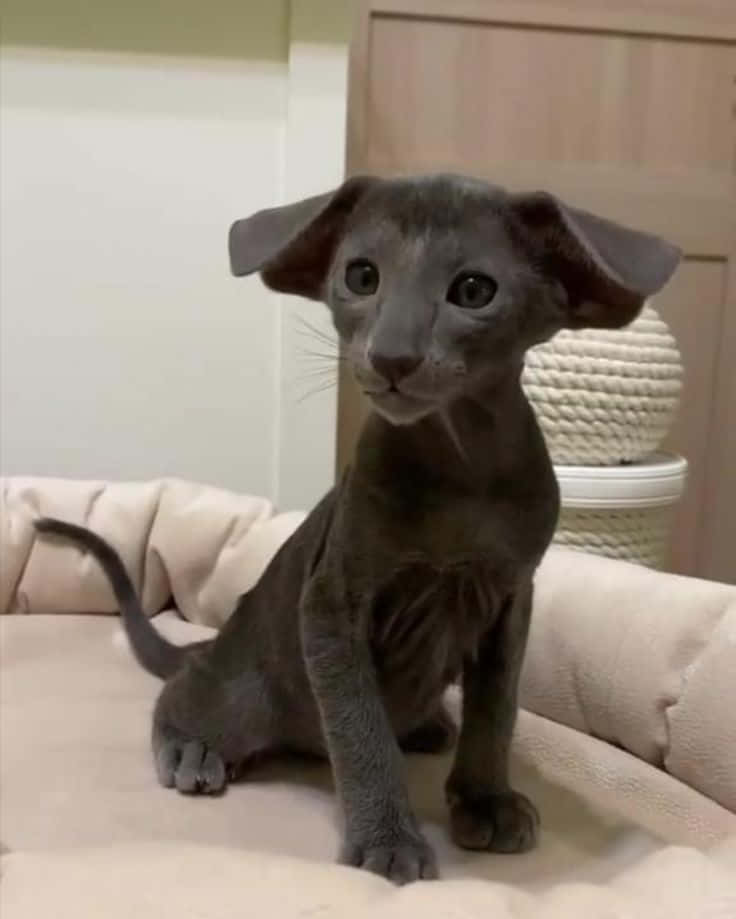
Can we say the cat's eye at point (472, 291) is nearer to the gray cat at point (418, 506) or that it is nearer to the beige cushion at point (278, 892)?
the gray cat at point (418, 506)

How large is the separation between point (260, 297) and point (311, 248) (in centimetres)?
89

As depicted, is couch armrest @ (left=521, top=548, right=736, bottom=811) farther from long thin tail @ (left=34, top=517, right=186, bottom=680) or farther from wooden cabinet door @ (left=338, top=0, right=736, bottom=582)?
wooden cabinet door @ (left=338, top=0, right=736, bottom=582)

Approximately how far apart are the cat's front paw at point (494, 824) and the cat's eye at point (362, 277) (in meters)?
0.43

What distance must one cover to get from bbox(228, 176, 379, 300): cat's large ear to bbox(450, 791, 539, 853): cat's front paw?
1.45 feet

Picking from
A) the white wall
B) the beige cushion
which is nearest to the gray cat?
the beige cushion

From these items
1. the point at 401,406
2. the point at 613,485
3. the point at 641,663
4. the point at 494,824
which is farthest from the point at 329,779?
the point at 613,485

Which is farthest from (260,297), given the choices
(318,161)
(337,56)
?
(337,56)

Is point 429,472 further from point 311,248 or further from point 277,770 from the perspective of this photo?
point 277,770

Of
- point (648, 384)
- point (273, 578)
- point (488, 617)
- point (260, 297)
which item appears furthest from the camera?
point (260, 297)

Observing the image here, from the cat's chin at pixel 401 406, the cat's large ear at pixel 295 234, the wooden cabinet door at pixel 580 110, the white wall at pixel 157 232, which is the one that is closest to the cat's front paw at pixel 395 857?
the cat's chin at pixel 401 406

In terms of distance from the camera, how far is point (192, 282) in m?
1.68

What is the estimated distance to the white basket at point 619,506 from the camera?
141 centimetres

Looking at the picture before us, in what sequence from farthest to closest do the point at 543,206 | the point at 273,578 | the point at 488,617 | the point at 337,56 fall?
the point at 337,56
the point at 273,578
the point at 488,617
the point at 543,206

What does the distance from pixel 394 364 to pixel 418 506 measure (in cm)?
16
